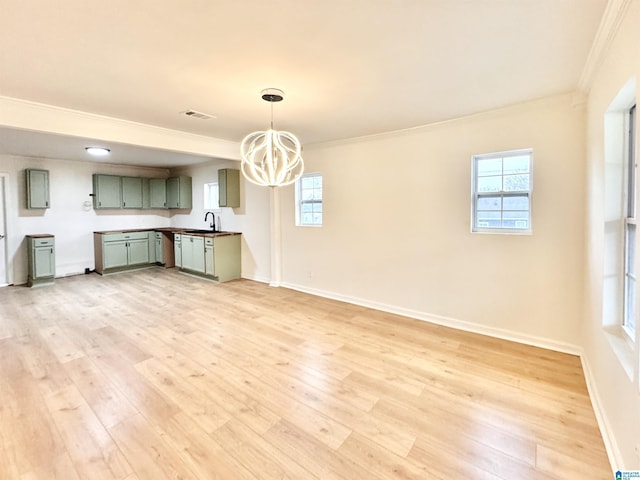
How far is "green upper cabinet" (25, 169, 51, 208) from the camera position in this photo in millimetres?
5926

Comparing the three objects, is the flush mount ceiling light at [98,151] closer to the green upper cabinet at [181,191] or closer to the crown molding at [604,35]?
the green upper cabinet at [181,191]

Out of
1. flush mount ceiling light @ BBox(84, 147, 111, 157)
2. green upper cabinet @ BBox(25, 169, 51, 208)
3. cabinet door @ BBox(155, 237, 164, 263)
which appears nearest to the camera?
flush mount ceiling light @ BBox(84, 147, 111, 157)

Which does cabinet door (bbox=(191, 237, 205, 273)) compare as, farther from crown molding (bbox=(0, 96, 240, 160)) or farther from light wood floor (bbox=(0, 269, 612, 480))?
light wood floor (bbox=(0, 269, 612, 480))

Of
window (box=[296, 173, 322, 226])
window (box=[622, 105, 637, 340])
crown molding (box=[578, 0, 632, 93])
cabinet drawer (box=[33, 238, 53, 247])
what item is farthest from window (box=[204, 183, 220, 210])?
window (box=[622, 105, 637, 340])

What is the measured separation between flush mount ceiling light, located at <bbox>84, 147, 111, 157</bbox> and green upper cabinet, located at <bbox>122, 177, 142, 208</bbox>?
1447 mm

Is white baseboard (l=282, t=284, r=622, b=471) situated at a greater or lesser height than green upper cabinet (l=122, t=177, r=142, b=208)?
lesser

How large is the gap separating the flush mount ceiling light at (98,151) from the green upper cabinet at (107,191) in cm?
118

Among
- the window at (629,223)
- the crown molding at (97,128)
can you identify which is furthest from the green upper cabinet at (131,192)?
the window at (629,223)

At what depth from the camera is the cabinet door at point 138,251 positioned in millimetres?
7145

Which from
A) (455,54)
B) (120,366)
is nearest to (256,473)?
(120,366)

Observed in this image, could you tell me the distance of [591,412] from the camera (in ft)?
7.09

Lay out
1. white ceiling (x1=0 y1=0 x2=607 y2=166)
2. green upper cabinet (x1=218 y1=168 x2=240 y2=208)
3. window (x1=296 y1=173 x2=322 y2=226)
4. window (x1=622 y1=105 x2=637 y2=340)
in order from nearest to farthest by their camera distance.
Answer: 1. white ceiling (x1=0 y1=0 x2=607 y2=166)
2. window (x1=622 y1=105 x2=637 y2=340)
3. window (x1=296 y1=173 x2=322 y2=226)
4. green upper cabinet (x1=218 y1=168 x2=240 y2=208)

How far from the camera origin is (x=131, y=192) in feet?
24.1

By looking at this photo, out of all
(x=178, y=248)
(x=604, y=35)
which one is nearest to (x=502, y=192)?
(x=604, y=35)
